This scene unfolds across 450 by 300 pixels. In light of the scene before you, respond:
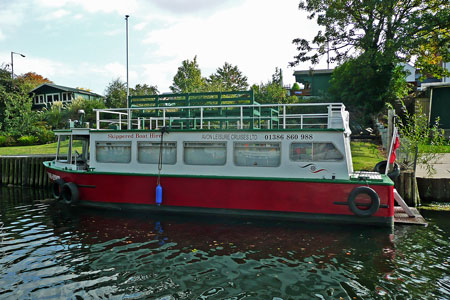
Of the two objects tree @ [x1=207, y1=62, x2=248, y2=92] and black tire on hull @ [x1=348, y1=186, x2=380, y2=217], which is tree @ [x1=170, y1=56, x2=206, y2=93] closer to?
tree @ [x1=207, y1=62, x2=248, y2=92]

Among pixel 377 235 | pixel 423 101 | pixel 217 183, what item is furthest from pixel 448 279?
pixel 423 101

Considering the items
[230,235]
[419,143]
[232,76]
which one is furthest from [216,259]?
[232,76]

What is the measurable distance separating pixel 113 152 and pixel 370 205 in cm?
796

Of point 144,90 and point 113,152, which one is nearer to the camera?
point 113,152

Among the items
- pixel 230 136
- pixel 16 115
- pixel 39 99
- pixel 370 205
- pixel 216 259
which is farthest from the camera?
pixel 39 99

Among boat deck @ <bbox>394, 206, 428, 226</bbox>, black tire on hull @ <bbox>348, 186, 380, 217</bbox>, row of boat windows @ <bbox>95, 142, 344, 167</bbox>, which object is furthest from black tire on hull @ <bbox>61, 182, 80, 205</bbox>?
boat deck @ <bbox>394, 206, 428, 226</bbox>

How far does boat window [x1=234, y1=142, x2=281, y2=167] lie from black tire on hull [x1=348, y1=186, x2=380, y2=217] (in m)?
2.17

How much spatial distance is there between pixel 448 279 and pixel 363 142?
52.7 feet

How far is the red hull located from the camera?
8.96 m

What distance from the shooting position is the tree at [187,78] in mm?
32828

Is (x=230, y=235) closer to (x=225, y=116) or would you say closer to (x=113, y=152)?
(x=225, y=116)

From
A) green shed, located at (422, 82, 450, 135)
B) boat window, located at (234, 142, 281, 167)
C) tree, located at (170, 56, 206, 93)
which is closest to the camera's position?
boat window, located at (234, 142, 281, 167)

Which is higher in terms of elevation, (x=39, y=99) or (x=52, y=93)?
(x=52, y=93)

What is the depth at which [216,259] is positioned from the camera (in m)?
7.00
